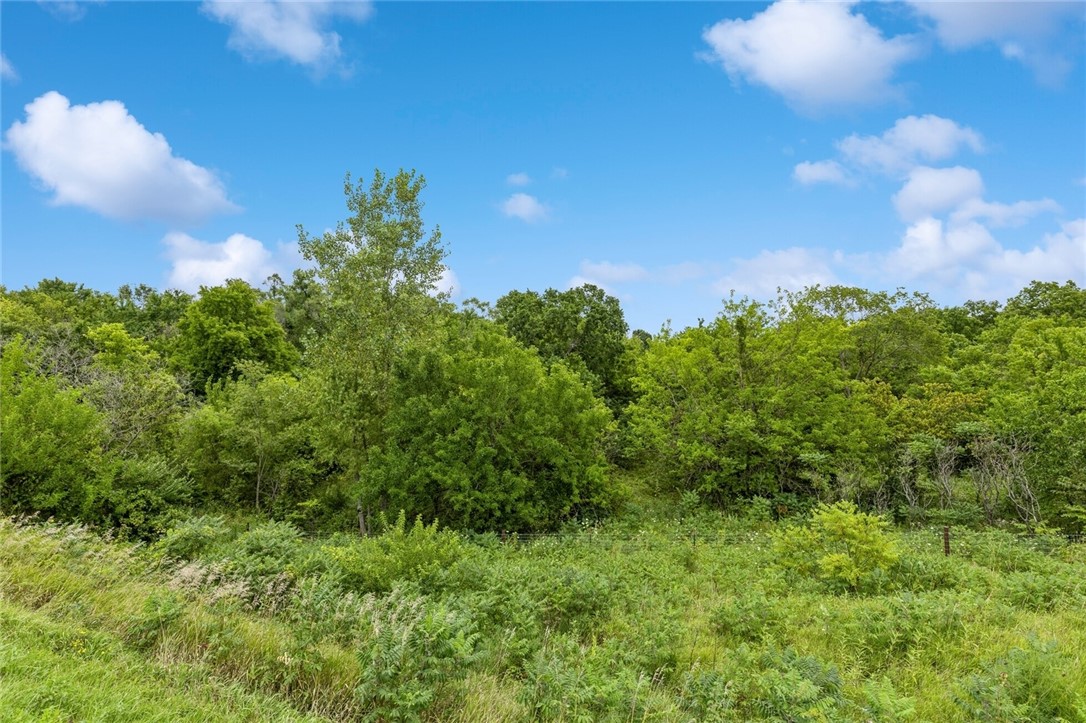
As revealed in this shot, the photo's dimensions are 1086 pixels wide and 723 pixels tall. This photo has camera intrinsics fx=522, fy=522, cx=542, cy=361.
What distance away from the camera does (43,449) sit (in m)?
12.3

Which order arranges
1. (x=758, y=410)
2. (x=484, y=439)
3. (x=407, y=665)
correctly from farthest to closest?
(x=758, y=410) → (x=484, y=439) → (x=407, y=665)

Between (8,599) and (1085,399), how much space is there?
79.1 ft

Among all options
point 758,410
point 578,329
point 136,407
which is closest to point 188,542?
point 136,407

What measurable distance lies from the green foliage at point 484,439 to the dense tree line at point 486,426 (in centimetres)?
7

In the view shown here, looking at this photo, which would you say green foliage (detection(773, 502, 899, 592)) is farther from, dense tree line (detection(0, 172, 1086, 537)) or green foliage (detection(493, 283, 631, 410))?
green foliage (detection(493, 283, 631, 410))

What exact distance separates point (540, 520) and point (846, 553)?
931 cm

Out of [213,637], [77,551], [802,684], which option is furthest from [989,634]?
[77,551]

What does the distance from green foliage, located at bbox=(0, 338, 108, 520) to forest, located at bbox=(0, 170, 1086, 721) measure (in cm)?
7

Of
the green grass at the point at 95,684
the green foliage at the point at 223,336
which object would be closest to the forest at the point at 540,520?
the green grass at the point at 95,684

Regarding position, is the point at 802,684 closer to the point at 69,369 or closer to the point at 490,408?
the point at 490,408

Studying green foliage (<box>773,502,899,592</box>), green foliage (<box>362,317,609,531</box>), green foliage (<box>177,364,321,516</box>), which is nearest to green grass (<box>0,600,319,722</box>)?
→ green foliage (<box>773,502,899,592</box>)

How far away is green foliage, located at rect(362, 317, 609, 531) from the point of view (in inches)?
615

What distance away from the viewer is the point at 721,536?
15.1 metres

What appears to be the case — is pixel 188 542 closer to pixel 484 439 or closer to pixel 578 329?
pixel 484 439
